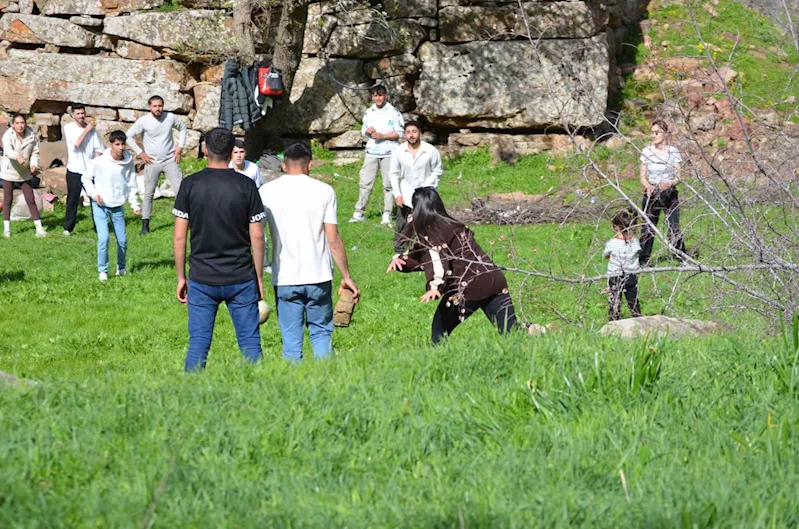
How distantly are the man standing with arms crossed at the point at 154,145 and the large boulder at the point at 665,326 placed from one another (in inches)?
325

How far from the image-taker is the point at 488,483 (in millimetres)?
4020

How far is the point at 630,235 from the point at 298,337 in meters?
2.83

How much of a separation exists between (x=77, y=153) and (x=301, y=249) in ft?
28.2

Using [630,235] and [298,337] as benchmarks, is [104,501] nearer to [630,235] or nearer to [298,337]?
[298,337]

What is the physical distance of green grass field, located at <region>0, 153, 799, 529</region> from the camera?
147 inches

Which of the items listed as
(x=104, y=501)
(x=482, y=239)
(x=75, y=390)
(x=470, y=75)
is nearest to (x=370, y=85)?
(x=470, y=75)

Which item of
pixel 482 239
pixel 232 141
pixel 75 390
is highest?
pixel 232 141

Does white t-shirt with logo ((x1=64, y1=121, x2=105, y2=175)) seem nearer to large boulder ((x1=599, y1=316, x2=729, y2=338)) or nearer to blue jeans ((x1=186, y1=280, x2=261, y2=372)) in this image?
blue jeans ((x1=186, y1=280, x2=261, y2=372))

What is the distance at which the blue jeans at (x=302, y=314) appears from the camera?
6.79 metres

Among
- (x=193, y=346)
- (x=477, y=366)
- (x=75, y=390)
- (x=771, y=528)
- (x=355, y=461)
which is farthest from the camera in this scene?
(x=193, y=346)

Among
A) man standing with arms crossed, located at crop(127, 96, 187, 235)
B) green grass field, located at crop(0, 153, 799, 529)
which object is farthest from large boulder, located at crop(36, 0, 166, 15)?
green grass field, located at crop(0, 153, 799, 529)

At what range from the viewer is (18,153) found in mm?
13930

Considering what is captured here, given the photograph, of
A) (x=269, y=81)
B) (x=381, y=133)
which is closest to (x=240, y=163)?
(x=381, y=133)

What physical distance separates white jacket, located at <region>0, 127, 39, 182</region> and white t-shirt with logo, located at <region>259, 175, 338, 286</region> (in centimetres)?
833
